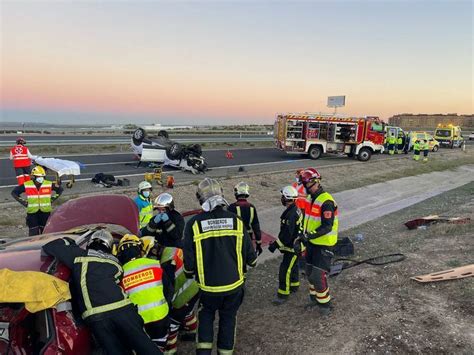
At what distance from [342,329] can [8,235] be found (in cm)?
714

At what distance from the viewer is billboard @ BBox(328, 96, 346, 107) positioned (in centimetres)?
3181

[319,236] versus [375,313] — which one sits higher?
[319,236]

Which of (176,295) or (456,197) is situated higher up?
(176,295)

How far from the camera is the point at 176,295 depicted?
12.5 feet

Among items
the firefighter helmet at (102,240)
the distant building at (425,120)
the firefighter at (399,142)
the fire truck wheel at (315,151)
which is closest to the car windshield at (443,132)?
the firefighter at (399,142)

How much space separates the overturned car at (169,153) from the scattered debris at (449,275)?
411 inches

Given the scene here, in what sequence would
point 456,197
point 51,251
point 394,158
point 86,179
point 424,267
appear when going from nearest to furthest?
point 51,251 < point 424,267 < point 86,179 < point 456,197 < point 394,158

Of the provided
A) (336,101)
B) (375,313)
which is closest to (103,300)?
(375,313)

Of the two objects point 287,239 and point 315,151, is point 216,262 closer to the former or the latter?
point 287,239

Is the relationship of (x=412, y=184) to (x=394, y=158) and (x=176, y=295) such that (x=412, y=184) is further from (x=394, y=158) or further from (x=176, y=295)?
(x=176, y=295)

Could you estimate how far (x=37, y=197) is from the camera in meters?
6.77

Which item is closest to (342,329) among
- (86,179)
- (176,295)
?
(176,295)

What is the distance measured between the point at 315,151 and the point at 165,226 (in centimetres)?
1824

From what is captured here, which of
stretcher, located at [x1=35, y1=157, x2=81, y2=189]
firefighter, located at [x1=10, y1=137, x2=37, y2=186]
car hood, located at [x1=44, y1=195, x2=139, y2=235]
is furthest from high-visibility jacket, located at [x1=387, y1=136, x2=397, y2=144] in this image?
car hood, located at [x1=44, y1=195, x2=139, y2=235]
